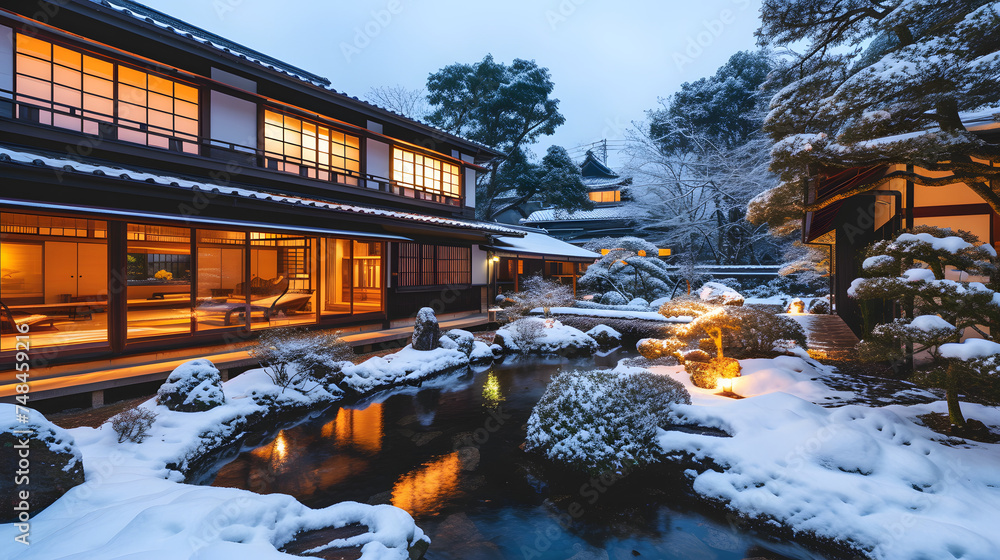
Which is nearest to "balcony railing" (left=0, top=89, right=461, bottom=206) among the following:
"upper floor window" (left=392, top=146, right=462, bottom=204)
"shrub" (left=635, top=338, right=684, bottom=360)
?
"upper floor window" (left=392, top=146, right=462, bottom=204)

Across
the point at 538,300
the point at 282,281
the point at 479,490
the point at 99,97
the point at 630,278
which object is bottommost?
the point at 479,490

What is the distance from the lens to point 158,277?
1437 centimetres

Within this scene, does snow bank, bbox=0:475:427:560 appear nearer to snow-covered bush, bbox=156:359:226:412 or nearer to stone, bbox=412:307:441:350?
snow-covered bush, bbox=156:359:226:412

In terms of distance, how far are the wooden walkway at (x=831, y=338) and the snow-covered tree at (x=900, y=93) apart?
415 centimetres

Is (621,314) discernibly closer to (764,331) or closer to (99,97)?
(764,331)

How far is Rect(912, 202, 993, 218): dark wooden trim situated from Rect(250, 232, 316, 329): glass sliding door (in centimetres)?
1320

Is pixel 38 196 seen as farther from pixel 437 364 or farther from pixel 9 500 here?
pixel 437 364

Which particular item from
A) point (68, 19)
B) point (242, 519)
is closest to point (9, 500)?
point (242, 519)

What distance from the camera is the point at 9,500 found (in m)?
3.36

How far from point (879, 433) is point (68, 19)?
565 inches

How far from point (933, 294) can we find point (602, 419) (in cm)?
362

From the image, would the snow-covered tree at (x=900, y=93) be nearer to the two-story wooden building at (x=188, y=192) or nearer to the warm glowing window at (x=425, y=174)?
the two-story wooden building at (x=188, y=192)

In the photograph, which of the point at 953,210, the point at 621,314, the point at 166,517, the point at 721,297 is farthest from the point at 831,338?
the point at 166,517

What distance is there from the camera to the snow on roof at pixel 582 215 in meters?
30.9
